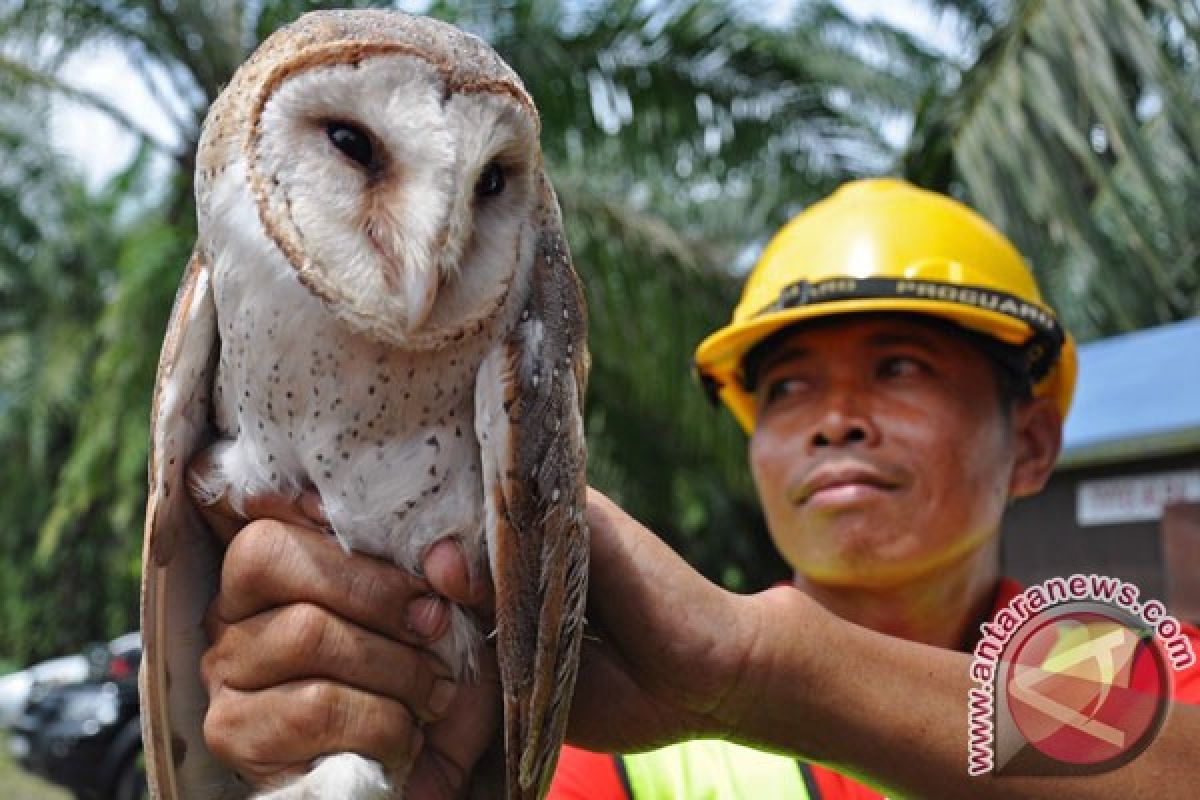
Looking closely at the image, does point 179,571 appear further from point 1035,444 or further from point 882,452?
point 1035,444

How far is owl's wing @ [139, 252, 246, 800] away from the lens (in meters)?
2.01

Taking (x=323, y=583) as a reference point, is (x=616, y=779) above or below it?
below

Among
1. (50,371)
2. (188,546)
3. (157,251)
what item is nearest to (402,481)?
(188,546)

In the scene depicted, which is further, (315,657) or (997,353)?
(997,353)

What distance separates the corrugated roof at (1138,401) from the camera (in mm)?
4371

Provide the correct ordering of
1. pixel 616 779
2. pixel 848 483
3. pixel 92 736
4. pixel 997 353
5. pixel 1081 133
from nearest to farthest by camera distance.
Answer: pixel 616 779 < pixel 848 483 < pixel 997 353 < pixel 1081 133 < pixel 92 736

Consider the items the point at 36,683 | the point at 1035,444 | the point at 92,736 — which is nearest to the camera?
the point at 1035,444

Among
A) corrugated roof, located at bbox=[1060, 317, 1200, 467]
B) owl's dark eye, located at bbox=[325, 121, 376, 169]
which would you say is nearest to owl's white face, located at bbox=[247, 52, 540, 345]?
owl's dark eye, located at bbox=[325, 121, 376, 169]

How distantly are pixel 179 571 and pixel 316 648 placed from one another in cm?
35

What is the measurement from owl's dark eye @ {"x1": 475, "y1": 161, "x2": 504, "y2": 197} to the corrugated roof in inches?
126

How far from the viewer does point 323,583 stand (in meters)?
1.91

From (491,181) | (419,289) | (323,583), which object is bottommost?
(323,583)

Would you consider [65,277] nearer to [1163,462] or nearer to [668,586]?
[1163,462]

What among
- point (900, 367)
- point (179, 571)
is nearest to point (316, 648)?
point (179, 571)
